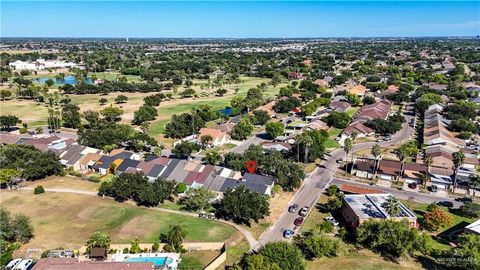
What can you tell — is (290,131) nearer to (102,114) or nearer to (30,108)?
(102,114)

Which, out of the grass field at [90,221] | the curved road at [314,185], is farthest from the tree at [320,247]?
the grass field at [90,221]

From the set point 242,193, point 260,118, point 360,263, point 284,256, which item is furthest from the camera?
point 260,118

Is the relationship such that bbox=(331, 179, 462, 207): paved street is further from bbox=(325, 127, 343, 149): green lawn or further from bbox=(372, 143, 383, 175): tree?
bbox=(325, 127, 343, 149): green lawn

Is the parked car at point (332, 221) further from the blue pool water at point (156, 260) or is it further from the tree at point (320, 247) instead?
the blue pool water at point (156, 260)

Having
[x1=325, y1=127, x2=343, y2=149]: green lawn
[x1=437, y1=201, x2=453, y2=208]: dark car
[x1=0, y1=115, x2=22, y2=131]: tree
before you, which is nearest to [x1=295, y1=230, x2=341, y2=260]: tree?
[x1=437, y1=201, x2=453, y2=208]: dark car

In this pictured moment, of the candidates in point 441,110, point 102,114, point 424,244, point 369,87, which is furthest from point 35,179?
point 369,87

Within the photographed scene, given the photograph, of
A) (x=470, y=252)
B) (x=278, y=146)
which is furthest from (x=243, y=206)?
(x=278, y=146)

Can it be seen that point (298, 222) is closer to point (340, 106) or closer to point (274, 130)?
point (274, 130)
